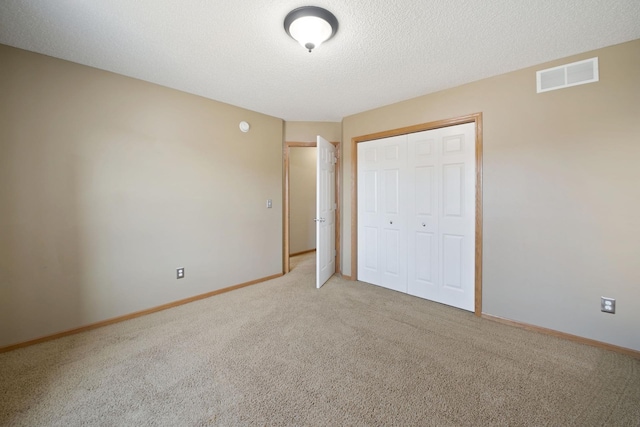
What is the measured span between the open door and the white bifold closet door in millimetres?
447

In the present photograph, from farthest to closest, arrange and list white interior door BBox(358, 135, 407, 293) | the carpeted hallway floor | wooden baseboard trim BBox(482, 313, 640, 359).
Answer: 1. white interior door BBox(358, 135, 407, 293)
2. wooden baseboard trim BBox(482, 313, 640, 359)
3. the carpeted hallway floor

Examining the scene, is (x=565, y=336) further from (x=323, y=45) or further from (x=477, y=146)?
(x=323, y=45)

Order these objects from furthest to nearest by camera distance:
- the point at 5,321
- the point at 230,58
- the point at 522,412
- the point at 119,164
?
1. the point at 119,164
2. the point at 230,58
3. the point at 5,321
4. the point at 522,412

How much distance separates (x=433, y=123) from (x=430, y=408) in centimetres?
269

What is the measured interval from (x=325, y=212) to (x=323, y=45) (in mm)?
2045

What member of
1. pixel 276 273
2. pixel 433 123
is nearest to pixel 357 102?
pixel 433 123

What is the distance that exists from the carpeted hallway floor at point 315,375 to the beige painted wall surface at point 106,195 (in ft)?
1.28

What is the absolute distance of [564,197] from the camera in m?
2.14

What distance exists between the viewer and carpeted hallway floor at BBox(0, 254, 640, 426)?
4.54 feet

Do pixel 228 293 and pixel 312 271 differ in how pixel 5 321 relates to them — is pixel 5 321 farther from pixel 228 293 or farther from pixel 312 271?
pixel 312 271

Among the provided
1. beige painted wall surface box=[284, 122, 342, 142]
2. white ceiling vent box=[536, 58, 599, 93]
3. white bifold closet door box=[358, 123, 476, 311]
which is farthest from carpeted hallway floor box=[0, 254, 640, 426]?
beige painted wall surface box=[284, 122, 342, 142]

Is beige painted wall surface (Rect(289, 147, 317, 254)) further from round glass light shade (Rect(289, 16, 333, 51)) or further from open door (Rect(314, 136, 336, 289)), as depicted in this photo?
Result: round glass light shade (Rect(289, 16, 333, 51))

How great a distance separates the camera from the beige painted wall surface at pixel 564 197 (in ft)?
6.30

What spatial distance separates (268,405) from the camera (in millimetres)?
1449
